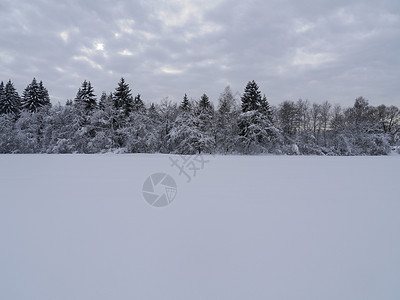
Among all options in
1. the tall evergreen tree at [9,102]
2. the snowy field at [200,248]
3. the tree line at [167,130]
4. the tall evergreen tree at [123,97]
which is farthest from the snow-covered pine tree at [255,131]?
the tall evergreen tree at [9,102]

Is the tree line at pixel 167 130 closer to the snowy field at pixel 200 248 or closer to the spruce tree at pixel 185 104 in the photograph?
the spruce tree at pixel 185 104

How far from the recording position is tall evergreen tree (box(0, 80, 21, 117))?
94.5 ft

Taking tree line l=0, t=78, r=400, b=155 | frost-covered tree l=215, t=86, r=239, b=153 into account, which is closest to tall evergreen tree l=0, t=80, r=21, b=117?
tree line l=0, t=78, r=400, b=155

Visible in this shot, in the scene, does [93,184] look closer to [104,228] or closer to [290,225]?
[104,228]

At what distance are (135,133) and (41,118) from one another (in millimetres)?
11513

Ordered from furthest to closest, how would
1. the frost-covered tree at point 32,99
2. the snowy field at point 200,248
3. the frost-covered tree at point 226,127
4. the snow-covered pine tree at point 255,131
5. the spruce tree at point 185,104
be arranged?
1. the frost-covered tree at point 32,99
2. the spruce tree at point 185,104
3. the frost-covered tree at point 226,127
4. the snow-covered pine tree at point 255,131
5. the snowy field at point 200,248

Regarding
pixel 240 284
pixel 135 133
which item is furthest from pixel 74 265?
pixel 135 133

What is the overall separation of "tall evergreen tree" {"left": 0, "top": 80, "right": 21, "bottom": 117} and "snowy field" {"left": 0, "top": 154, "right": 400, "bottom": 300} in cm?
3439

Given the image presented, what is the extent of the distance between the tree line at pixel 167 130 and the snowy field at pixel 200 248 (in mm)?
17110

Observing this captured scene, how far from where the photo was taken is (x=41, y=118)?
2388cm

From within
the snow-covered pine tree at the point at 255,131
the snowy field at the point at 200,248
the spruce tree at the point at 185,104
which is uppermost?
the spruce tree at the point at 185,104

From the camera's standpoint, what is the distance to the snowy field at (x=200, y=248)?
168cm

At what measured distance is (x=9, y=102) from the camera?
96.2 feet

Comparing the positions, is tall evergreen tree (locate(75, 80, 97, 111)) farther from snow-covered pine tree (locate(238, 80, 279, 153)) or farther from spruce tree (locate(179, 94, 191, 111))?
snow-covered pine tree (locate(238, 80, 279, 153))
